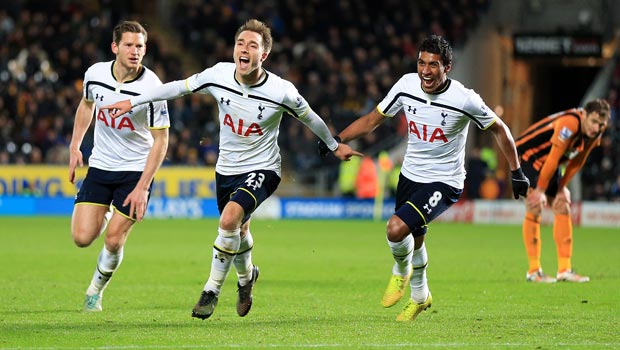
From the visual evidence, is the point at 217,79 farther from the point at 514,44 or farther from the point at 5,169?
the point at 514,44

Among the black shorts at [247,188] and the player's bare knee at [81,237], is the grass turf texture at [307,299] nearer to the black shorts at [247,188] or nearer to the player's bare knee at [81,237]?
the player's bare knee at [81,237]

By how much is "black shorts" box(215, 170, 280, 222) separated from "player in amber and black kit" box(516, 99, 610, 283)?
4.19 metres

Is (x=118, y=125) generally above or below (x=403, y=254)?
above

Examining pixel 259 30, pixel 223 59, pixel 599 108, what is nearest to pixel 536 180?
pixel 599 108

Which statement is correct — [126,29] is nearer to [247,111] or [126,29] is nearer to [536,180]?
[247,111]

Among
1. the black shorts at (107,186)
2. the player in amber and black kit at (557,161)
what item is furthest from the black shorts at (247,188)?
the player in amber and black kit at (557,161)

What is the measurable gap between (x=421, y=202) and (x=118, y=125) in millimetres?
2755

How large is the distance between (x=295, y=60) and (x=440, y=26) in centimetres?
475

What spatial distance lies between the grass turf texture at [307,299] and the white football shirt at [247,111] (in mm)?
1330

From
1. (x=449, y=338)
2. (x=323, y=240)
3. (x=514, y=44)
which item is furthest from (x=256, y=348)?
(x=514, y=44)

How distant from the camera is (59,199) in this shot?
28.8 m

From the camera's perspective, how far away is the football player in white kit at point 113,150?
10250 millimetres

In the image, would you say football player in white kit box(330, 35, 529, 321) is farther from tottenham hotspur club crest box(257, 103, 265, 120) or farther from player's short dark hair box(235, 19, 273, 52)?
player's short dark hair box(235, 19, 273, 52)

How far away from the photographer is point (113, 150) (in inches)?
413
